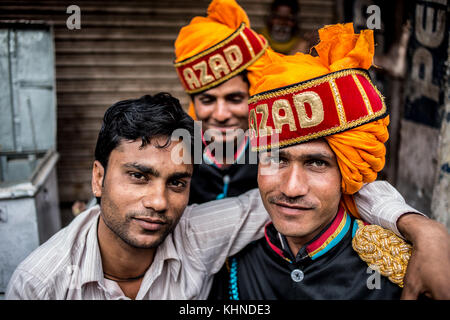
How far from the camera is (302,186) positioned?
1.90m

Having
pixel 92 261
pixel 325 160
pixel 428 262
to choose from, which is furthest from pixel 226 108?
pixel 428 262

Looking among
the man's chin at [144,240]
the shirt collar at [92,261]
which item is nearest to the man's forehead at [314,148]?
the man's chin at [144,240]

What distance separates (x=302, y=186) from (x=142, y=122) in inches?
37.2

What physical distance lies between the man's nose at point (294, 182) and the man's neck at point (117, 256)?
38.5 inches

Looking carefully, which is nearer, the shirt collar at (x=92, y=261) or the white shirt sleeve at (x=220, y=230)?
the shirt collar at (x=92, y=261)

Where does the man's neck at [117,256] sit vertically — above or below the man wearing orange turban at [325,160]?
below

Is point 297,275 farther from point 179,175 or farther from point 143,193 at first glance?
point 143,193

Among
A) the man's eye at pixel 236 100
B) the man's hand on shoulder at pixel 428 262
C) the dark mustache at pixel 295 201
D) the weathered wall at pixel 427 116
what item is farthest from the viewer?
the weathered wall at pixel 427 116

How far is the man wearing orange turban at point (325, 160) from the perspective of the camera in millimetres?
1832

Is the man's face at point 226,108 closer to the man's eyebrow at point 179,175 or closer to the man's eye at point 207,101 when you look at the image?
the man's eye at point 207,101

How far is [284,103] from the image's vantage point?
1.91 m

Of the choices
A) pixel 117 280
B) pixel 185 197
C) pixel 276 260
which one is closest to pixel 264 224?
pixel 276 260

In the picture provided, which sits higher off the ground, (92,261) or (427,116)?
(427,116)

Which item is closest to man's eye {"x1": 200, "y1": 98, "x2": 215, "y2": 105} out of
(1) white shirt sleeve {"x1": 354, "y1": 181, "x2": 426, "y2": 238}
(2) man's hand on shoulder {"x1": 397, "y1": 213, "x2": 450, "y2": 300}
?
(1) white shirt sleeve {"x1": 354, "y1": 181, "x2": 426, "y2": 238}
